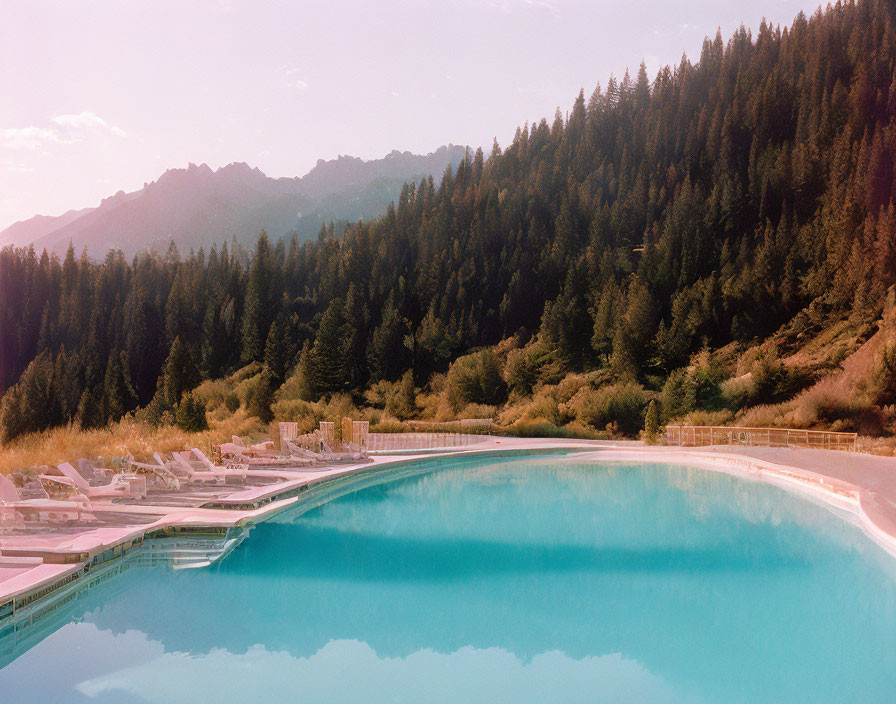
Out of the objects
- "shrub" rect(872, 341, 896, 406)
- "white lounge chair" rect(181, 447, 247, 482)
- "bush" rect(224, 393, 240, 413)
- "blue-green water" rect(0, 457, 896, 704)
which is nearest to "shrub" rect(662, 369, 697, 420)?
"shrub" rect(872, 341, 896, 406)

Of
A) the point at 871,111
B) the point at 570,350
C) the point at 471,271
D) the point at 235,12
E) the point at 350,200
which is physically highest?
the point at 350,200

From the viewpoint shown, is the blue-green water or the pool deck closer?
the blue-green water

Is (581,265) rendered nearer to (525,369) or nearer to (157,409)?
(525,369)

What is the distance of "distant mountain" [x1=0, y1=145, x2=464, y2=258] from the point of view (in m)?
149

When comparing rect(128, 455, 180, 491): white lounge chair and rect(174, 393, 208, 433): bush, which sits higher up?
rect(174, 393, 208, 433): bush

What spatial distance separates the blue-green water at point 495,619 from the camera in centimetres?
503

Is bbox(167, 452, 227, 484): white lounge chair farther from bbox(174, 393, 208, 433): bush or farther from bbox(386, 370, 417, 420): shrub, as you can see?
bbox(386, 370, 417, 420): shrub

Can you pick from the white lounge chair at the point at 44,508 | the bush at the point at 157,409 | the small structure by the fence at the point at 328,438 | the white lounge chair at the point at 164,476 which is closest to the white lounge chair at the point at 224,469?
→ the white lounge chair at the point at 164,476

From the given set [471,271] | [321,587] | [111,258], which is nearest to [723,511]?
[321,587]

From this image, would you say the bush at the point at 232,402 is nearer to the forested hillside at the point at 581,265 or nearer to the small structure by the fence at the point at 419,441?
the forested hillside at the point at 581,265

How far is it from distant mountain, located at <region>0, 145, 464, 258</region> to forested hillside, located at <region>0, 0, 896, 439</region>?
305 feet

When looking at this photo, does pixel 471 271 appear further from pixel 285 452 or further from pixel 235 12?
pixel 285 452

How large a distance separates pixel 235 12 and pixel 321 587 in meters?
17.0

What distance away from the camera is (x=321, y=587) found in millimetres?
7117
